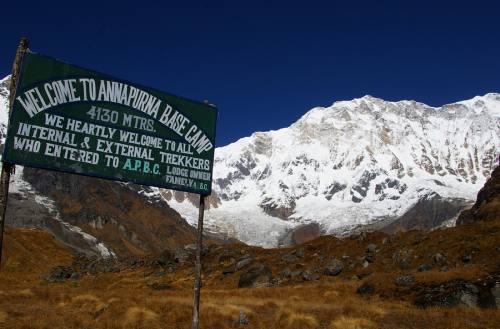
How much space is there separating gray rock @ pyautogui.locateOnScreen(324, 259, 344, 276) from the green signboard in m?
32.0

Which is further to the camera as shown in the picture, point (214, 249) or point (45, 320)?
point (214, 249)

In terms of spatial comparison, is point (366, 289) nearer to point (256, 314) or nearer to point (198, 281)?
point (256, 314)

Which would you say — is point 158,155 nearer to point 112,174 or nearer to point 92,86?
point 112,174

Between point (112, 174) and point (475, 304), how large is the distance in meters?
17.6

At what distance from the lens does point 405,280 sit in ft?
94.1

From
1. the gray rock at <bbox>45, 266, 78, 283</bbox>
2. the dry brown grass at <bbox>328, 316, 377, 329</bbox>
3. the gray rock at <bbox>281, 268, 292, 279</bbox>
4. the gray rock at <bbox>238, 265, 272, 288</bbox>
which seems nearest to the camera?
the dry brown grass at <bbox>328, 316, 377, 329</bbox>

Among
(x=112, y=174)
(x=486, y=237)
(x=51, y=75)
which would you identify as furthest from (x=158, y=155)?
(x=486, y=237)

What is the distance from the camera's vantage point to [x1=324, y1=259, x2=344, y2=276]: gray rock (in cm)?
4384

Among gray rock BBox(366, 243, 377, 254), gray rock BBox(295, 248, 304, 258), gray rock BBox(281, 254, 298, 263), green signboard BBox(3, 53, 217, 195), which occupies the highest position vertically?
green signboard BBox(3, 53, 217, 195)

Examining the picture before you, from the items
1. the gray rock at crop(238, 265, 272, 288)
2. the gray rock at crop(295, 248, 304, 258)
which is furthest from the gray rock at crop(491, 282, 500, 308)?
the gray rock at crop(295, 248, 304, 258)

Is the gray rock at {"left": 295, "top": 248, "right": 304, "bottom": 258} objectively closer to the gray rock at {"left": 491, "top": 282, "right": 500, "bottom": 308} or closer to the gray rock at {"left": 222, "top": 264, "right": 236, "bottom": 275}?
the gray rock at {"left": 222, "top": 264, "right": 236, "bottom": 275}

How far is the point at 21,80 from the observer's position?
11.5 metres

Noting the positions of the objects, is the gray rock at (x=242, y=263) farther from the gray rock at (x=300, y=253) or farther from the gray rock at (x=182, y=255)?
the gray rock at (x=182, y=255)

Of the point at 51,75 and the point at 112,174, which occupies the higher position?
the point at 51,75
